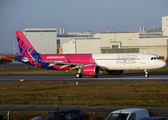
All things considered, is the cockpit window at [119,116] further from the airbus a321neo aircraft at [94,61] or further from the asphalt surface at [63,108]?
the airbus a321neo aircraft at [94,61]

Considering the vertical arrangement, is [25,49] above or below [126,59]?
above

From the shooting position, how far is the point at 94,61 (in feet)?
163

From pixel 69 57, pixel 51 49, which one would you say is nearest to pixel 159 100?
pixel 69 57

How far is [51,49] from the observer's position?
147m

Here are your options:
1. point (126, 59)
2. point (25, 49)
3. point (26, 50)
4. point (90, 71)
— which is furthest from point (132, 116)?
point (25, 49)

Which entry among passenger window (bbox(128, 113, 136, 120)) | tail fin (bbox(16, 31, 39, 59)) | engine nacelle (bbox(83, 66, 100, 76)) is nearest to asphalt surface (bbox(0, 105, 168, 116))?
passenger window (bbox(128, 113, 136, 120))

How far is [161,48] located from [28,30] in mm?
82326

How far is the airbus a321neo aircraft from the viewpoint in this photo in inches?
1828

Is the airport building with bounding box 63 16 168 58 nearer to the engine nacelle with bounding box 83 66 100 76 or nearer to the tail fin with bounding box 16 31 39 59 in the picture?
the tail fin with bounding box 16 31 39 59

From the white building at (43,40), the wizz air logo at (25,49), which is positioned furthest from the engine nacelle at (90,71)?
the white building at (43,40)

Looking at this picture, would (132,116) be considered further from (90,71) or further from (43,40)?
(43,40)

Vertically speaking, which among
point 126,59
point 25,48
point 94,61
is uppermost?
point 25,48

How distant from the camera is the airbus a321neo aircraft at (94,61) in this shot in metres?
46.4

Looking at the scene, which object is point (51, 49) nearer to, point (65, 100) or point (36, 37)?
point (36, 37)
